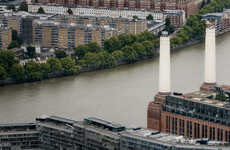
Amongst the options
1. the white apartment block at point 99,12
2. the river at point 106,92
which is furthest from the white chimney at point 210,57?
the white apartment block at point 99,12

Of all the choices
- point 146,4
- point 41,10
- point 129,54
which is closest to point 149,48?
point 129,54

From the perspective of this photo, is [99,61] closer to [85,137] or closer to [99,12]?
[99,12]

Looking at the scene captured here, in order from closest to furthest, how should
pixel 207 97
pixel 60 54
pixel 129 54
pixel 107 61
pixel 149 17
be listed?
A: pixel 207 97 → pixel 107 61 → pixel 60 54 → pixel 129 54 → pixel 149 17

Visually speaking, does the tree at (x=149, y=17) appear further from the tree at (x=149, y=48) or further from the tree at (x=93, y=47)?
the tree at (x=93, y=47)

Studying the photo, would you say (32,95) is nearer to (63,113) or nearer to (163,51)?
(63,113)

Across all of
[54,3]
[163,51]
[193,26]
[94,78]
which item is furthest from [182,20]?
[163,51]

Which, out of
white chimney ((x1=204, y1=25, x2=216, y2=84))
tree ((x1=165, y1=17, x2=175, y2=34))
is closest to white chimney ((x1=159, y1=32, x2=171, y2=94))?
white chimney ((x1=204, y1=25, x2=216, y2=84))
